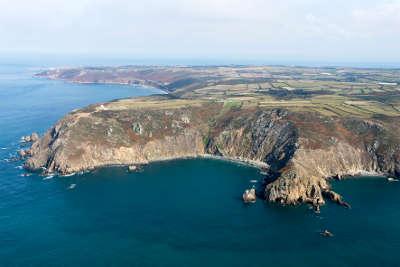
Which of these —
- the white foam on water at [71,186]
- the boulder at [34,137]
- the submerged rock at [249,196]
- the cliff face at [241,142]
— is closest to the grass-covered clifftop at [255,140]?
the cliff face at [241,142]

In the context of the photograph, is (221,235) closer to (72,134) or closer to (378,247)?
(378,247)

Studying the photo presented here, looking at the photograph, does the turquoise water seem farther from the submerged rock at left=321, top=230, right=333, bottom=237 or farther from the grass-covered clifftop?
the grass-covered clifftop

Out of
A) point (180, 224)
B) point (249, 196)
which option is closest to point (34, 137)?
point (180, 224)

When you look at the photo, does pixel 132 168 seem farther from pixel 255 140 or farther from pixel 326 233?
pixel 326 233

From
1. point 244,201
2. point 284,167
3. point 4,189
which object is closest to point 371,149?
point 284,167

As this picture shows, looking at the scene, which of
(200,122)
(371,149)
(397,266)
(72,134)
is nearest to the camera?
(397,266)

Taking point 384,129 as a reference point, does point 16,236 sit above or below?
below

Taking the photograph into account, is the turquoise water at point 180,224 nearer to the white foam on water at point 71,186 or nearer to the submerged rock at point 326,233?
the white foam on water at point 71,186

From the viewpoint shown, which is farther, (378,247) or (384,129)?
(384,129)
